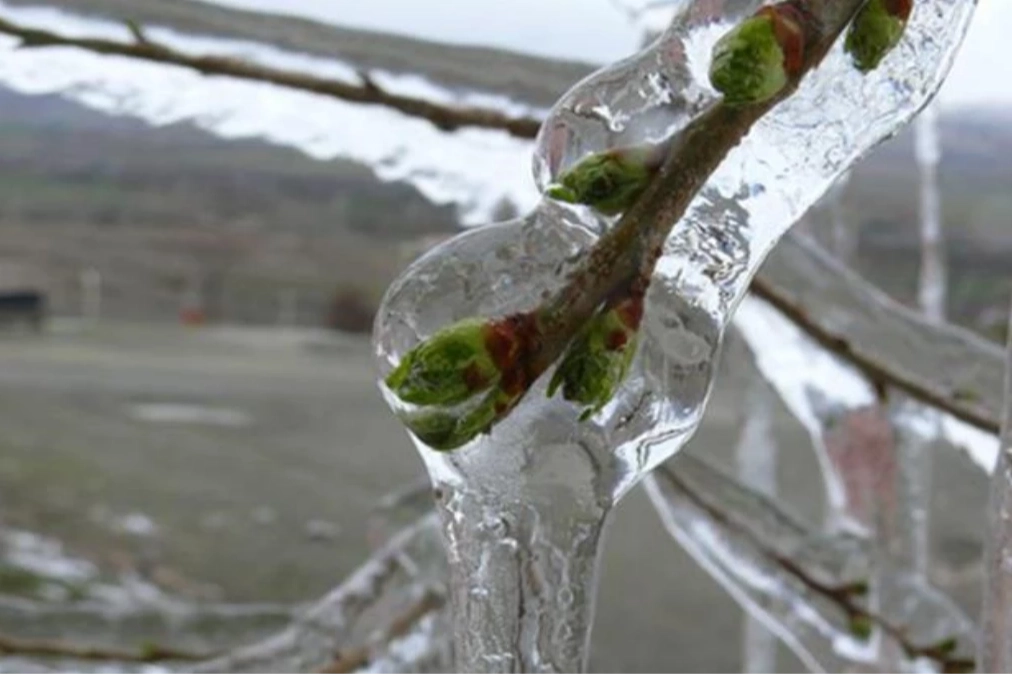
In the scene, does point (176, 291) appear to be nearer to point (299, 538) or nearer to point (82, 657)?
point (299, 538)

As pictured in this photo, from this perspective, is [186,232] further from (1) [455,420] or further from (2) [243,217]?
(1) [455,420]

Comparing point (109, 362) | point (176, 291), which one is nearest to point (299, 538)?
point (109, 362)

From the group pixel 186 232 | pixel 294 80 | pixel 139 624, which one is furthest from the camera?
pixel 186 232

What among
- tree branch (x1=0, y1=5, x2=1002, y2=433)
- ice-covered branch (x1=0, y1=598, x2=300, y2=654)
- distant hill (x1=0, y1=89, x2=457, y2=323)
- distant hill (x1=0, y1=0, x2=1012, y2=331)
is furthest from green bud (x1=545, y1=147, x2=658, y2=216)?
distant hill (x1=0, y1=89, x2=457, y2=323)

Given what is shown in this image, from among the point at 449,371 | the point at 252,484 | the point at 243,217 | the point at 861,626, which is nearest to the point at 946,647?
the point at 861,626

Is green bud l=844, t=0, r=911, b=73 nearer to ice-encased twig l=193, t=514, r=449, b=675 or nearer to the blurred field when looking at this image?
ice-encased twig l=193, t=514, r=449, b=675
